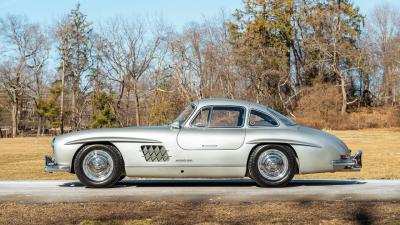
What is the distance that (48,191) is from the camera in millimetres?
8922

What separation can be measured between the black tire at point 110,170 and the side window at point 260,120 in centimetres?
220

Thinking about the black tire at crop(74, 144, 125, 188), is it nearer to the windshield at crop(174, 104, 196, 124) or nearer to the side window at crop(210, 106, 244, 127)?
the windshield at crop(174, 104, 196, 124)

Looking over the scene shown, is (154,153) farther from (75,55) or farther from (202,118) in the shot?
(75,55)

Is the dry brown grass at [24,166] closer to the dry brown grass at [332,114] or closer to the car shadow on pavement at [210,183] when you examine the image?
the car shadow on pavement at [210,183]

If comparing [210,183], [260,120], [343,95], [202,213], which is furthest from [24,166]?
[343,95]

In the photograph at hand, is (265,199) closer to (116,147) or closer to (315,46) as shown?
(116,147)

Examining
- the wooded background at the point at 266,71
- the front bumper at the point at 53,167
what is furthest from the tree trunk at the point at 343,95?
the front bumper at the point at 53,167

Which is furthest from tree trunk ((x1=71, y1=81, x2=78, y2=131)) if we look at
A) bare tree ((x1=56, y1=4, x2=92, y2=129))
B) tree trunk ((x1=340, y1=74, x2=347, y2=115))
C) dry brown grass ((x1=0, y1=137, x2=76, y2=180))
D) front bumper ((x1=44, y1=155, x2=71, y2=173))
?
front bumper ((x1=44, y1=155, x2=71, y2=173))

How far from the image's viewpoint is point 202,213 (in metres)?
6.90

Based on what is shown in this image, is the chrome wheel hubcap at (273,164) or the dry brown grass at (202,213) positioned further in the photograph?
the chrome wheel hubcap at (273,164)

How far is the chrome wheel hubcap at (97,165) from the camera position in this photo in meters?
9.28

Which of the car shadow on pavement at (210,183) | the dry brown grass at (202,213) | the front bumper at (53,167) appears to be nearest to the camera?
the dry brown grass at (202,213)

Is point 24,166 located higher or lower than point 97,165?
lower

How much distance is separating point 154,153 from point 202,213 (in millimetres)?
2496
